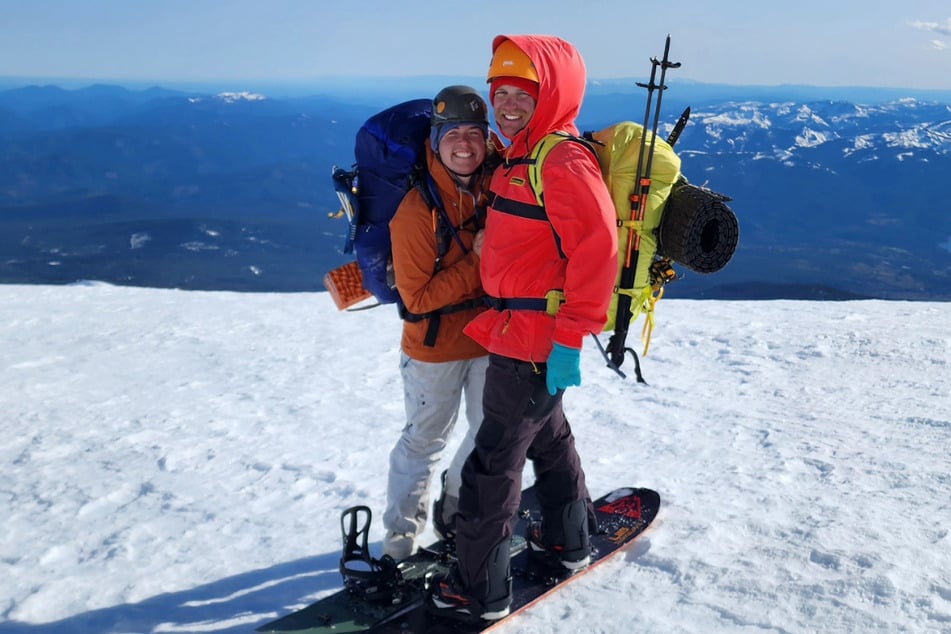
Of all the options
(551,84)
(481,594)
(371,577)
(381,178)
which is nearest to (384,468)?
(371,577)

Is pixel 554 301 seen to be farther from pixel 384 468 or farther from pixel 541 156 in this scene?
pixel 384 468

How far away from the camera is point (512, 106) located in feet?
9.25

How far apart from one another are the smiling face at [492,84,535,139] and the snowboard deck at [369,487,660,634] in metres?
2.21

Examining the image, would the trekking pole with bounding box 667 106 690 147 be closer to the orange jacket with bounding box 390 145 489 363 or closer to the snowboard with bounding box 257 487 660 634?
the orange jacket with bounding box 390 145 489 363

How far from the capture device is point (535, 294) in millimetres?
2830

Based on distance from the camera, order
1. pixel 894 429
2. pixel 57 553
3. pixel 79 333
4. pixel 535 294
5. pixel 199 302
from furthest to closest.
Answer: pixel 199 302 → pixel 79 333 → pixel 894 429 → pixel 57 553 → pixel 535 294

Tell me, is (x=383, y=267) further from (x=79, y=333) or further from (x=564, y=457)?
(x=79, y=333)

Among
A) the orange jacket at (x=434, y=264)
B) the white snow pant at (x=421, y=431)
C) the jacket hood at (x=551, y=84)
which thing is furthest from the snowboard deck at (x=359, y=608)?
the jacket hood at (x=551, y=84)

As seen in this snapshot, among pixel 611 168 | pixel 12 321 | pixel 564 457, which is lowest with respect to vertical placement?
pixel 12 321

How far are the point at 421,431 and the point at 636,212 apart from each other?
4.96ft

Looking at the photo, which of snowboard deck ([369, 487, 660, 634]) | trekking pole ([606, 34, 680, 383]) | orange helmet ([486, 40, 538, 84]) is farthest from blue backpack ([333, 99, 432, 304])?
snowboard deck ([369, 487, 660, 634])

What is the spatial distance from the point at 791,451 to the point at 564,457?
2790 millimetres

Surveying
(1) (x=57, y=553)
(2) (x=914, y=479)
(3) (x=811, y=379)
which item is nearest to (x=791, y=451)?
(2) (x=914, y=479)

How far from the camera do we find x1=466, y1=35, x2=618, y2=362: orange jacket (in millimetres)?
2564
